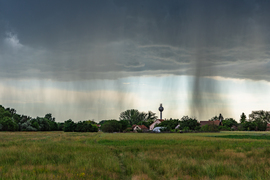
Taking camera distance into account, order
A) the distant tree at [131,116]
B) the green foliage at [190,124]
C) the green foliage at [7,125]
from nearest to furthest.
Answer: the green foliage at [7,125]
the green foliage at [190,124]
the distant tree at [131,116]

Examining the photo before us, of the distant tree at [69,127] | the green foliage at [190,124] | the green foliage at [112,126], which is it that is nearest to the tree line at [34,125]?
the distant tree at [69,127]

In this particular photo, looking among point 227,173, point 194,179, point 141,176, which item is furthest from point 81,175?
point 227,173

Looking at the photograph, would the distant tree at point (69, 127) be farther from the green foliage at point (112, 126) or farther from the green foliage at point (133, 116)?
the green foliage at point (133, 116)

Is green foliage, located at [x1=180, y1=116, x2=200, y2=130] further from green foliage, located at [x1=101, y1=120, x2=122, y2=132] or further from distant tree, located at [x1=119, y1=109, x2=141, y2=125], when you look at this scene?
distant tree, located at [x1=119, y1=109, x2=141, y2=125]

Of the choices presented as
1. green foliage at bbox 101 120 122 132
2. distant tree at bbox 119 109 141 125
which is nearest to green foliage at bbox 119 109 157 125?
distant tree at bbox 119 109 141 125

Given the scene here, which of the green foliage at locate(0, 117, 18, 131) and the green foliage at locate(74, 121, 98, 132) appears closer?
the green foliage at locate(0, 117, 18, 131)

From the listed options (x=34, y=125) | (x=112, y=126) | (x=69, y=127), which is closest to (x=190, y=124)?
(x=112, y=126)

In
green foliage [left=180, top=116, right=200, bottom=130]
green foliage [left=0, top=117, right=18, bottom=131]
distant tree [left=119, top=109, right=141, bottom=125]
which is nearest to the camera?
green foliage [left=0, top=117, right=18, bottom=131]

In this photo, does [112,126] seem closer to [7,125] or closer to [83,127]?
[83,127]

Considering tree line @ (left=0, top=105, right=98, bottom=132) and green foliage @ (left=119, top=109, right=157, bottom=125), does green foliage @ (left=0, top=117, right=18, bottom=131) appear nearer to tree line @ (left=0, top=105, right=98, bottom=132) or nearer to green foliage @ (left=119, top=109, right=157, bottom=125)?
tree line @ (left=0, top=105, right=98, bottom=132)

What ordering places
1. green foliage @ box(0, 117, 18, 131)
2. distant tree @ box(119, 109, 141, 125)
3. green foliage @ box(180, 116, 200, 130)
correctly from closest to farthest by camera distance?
green foliage @ box(0, 117, 18, 131) < green foliage @ box(180, 116, 200, 130) < distant tree @ box(119, 109, 141, 125)

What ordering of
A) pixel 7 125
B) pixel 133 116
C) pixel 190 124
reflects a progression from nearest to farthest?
pixel 7 125, pixel 190 124, pixel 133 116

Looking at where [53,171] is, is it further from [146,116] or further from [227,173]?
[146,116]

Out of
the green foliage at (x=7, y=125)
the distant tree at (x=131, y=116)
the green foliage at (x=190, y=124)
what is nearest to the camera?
the green foliage at (x=7, y=125)
